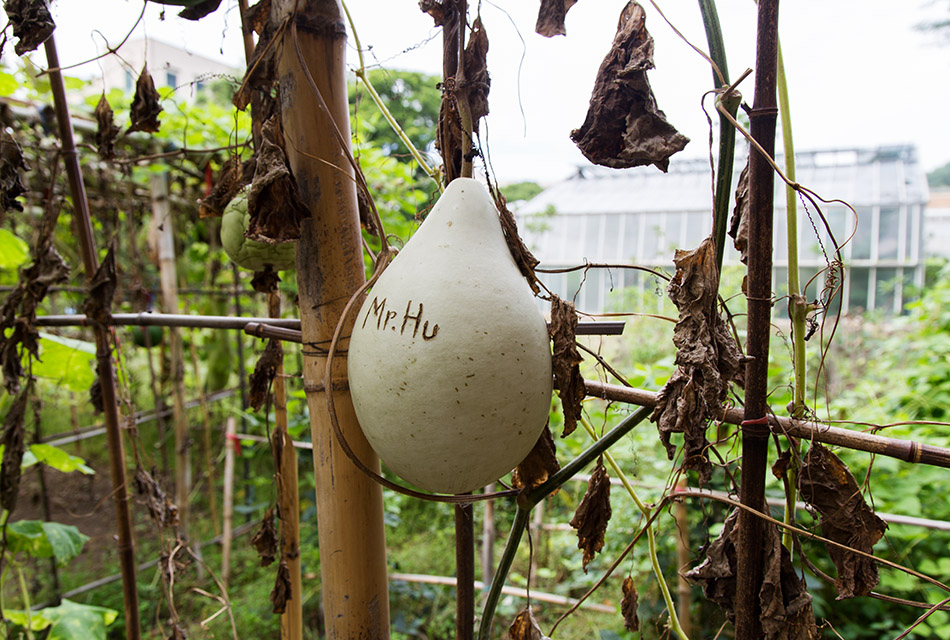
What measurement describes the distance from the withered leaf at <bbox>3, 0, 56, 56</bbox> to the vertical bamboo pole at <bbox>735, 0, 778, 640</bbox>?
93 centimetres

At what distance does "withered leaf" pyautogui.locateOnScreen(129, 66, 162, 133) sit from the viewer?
978 mm

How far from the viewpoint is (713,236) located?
0.54m

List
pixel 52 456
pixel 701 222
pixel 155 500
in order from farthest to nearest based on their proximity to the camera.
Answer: pixel 701 222, pixel 52 456, pixel 155 500

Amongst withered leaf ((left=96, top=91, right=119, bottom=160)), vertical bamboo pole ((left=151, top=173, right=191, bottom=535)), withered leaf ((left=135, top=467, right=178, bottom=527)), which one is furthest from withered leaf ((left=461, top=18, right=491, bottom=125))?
vertical bamboo pole ((left=151, top=173, right=191, bottom=535))

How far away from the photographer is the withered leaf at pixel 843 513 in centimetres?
60

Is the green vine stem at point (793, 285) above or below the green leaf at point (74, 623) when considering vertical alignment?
above

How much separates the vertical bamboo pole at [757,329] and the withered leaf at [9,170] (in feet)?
3.63

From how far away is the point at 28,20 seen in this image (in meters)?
0.83

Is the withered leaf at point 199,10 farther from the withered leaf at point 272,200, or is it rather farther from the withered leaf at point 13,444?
the withered leaf at point 13,444

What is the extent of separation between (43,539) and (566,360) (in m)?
1.82

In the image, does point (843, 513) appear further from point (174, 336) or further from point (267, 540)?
point (174, 336)

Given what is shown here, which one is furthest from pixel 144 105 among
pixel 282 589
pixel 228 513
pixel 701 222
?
pixel 701 222

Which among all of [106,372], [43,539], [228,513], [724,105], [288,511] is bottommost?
[228,513]

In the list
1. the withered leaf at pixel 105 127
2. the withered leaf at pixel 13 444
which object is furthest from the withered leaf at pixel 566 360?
the withered leaf at pixel 13 444
